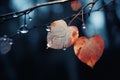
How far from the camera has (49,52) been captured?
2938 millimetres

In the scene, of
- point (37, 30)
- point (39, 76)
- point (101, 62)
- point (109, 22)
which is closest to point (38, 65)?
point (39, 76)

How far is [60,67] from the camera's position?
9.84 ft

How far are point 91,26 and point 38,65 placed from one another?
0.78m

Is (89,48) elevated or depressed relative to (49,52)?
elevated

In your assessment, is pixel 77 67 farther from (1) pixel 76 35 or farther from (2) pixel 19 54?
(1) pixel 76 35

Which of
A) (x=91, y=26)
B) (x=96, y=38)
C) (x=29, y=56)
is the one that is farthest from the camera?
(x=29, y=56)

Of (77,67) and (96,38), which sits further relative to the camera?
(77,67)

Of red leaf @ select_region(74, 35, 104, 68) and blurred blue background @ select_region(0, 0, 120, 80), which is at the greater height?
red leaf @ select_region(74, 35, 104, 68)

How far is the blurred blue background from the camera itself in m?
2.77

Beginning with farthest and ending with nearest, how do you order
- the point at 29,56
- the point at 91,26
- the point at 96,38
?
the point at 29,56, the point at 91,26, the point at 96,38

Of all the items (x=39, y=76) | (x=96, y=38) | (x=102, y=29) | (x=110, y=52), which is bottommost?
(x=39, y=76)

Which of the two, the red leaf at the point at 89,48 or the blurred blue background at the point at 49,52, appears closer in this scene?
the red leaf at the point at 89,48

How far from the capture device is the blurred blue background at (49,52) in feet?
9.07

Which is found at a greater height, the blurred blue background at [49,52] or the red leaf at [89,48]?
the red leaf at [89,48]
